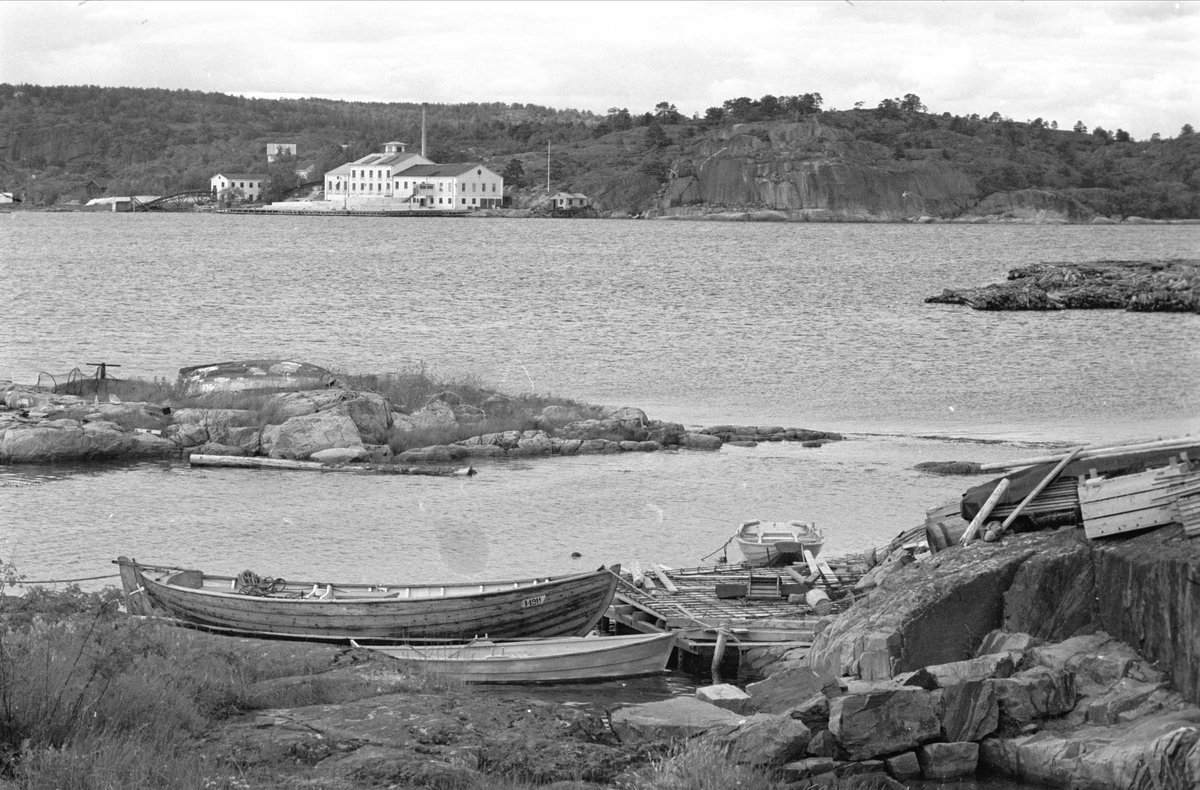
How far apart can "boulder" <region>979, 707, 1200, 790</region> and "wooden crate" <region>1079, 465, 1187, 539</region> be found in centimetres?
202

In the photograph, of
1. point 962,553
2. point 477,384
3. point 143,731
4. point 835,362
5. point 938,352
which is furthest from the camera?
point 938,352

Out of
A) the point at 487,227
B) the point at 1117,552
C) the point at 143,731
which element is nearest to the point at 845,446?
the point at 1117,552

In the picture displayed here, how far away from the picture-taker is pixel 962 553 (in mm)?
11969

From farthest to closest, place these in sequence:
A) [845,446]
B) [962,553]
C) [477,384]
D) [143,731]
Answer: [477,384] → [845,446] → [962,553] → [143,731]

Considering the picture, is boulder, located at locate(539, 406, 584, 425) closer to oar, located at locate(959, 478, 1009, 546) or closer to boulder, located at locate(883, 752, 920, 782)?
oar, located at locate(959, 478, 1009, 546)

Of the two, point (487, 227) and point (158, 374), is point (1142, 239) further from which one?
point (158, 374)

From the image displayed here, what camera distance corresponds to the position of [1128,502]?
10.9 metres

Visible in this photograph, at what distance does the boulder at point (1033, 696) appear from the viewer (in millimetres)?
9742

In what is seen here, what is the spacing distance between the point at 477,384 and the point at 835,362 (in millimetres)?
15538

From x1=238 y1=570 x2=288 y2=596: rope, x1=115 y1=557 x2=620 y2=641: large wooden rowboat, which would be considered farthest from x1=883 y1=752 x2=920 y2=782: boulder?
x1=238 y1=570 x2=288 y2=596: rope

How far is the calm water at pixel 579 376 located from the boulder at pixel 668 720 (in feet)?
26.1

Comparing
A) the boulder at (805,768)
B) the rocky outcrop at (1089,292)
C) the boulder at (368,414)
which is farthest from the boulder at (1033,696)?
the rocky outcrop at (1089,292)

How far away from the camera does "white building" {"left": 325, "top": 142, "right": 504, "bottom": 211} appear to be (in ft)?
624

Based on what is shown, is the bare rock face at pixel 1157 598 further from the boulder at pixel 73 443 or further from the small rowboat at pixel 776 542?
the boulder at pixel 73 443
